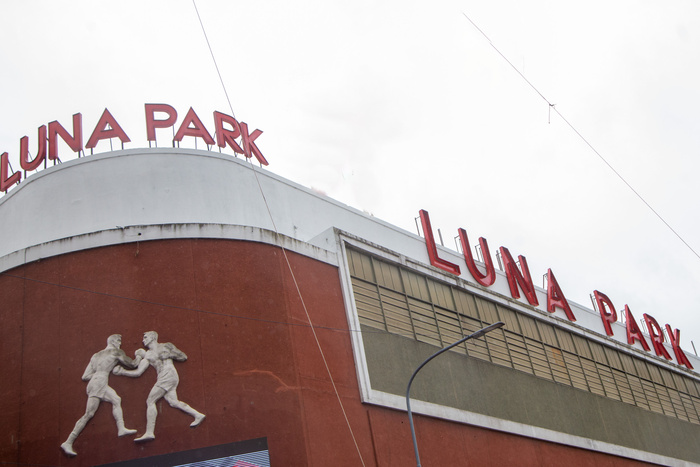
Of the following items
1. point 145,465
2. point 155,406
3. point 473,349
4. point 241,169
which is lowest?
point 145,465

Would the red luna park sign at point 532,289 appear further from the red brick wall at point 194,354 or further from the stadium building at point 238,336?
the red brick wall at point 194,354

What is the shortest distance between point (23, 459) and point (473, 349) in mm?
17743

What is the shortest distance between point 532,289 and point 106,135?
22.6 metres

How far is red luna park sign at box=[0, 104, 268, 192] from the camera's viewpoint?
2934cm

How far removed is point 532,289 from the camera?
133 feet

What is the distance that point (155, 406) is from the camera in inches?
890

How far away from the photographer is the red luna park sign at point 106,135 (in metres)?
29.3

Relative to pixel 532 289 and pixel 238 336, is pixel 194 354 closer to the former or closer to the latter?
pixel 238 336

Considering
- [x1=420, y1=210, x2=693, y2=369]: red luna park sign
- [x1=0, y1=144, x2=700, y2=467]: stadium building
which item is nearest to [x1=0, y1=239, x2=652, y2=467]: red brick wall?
[x1=0, y1=144, x2=700, y2=467]: stadium building

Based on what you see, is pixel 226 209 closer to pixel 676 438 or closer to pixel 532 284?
pixel 532 284

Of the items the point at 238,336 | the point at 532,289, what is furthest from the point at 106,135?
the point at 532,289

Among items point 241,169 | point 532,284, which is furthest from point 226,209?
point 532,284

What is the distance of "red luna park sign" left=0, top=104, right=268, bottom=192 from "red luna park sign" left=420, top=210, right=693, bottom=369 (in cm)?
1084

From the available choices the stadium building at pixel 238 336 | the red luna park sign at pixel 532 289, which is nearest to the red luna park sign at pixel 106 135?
the stadium building at pixel 238 336
